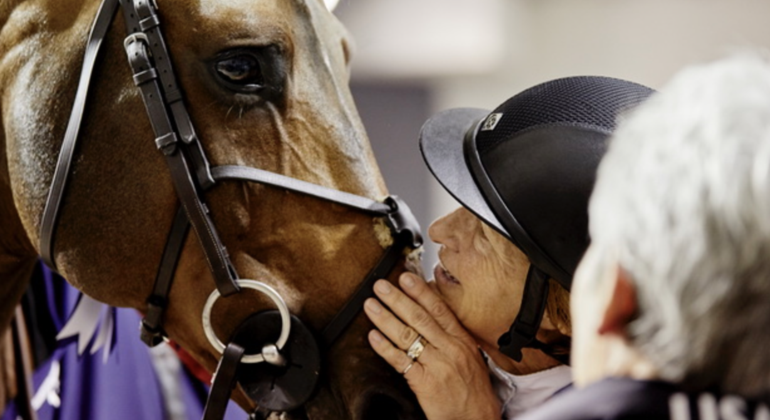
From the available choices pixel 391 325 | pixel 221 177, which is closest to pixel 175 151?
pixel 221 177

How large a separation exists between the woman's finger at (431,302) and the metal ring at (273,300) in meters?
0.20

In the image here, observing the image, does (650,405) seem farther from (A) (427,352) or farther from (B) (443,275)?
(B) (443,275)

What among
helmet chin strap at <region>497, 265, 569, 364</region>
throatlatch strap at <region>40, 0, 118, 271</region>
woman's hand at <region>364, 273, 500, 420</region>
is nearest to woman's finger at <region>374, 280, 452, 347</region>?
woman's hand at <region>364, 273, 500, 420</region>

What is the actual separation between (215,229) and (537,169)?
0.53 meters

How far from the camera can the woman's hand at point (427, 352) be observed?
60.4 inches

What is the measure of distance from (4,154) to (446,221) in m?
0.84

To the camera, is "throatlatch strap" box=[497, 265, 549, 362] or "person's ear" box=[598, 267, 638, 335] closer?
"person's ear" box=[598, 267, 638, 335]

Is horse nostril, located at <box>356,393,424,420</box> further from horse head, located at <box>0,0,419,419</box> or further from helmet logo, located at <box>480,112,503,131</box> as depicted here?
helmet logo, located at <box>480,112,503,131</box>

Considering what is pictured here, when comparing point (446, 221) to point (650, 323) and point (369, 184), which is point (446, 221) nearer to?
point (369, 184)

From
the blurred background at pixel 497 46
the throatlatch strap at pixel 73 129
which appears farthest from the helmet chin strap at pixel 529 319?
the blurred background at pixel 497 46

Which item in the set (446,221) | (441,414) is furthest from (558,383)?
(446,221)

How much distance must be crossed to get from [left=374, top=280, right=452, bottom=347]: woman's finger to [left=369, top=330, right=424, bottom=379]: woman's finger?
0.05 m

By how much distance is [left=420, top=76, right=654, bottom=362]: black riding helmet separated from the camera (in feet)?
4.66

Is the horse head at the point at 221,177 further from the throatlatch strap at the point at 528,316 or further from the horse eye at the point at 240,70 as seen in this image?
the throatlatch strap at the point at 528,316
